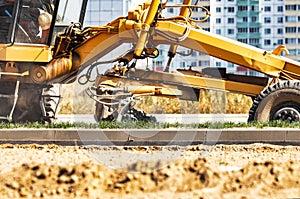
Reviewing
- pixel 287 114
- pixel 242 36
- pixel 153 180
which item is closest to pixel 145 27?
pixel 287 114

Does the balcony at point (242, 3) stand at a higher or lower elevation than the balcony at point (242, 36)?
higher

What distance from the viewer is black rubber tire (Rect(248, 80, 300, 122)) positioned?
45.6 feet

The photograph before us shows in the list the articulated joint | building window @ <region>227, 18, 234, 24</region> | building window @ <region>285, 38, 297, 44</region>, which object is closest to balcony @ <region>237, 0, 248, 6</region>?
building window @ <region>227, 18, 234, 24</region>

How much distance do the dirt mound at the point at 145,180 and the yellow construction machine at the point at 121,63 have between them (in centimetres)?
551

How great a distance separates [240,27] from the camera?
58.2 m

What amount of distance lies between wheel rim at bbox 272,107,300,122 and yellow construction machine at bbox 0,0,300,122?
0.02 metres

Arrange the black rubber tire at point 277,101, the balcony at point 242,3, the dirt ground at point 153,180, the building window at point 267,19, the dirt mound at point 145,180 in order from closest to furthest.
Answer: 1. the dirt ground at point 153,180
2. the dirt mound at point 145,180
3. the black rubber tire at point 277,101
4. the balcony at point 242,3
5. the building window at point 267,19

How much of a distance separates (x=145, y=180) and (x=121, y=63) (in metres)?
6.77

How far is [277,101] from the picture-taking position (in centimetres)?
1397

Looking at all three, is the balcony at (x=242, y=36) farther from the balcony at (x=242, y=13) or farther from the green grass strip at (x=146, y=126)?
the green grass strip at (x=146, y=126)

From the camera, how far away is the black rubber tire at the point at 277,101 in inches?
548

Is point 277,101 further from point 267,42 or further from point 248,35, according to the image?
point 267,42

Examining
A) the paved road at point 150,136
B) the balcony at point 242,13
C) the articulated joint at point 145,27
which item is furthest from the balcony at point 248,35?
the paved road at point 150,136

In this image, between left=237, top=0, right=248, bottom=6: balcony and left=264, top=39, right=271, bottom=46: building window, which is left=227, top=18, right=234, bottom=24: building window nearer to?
left=237, top=0, right=248, bottom=6: balcony
